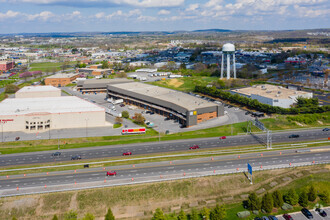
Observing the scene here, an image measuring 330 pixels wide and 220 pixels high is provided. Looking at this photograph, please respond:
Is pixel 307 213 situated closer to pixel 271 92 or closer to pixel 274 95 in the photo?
pixel 274 95

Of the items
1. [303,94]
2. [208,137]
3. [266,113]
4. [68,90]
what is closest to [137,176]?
[208,137]

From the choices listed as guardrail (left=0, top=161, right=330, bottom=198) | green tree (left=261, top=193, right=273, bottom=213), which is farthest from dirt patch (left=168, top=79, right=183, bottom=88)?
green tree (left=261, top=193, right=273, bottom=213)

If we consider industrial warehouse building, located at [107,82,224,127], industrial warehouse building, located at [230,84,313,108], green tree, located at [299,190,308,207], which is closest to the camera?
green tree, located at [299,190,308,207]

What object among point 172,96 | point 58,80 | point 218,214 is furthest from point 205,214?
point 58,80

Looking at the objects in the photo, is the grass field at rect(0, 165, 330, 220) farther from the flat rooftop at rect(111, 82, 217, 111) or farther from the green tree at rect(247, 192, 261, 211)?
the flat rooftop at rect(111, 82, 217, 111)

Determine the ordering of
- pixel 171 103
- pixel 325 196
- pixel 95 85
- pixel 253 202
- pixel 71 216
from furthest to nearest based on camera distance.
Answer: pixel 95 85, pixel 171 103, pixel 325 196, pixel 253 202, pixel 71 216

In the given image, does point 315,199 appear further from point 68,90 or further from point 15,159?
point 68,90
